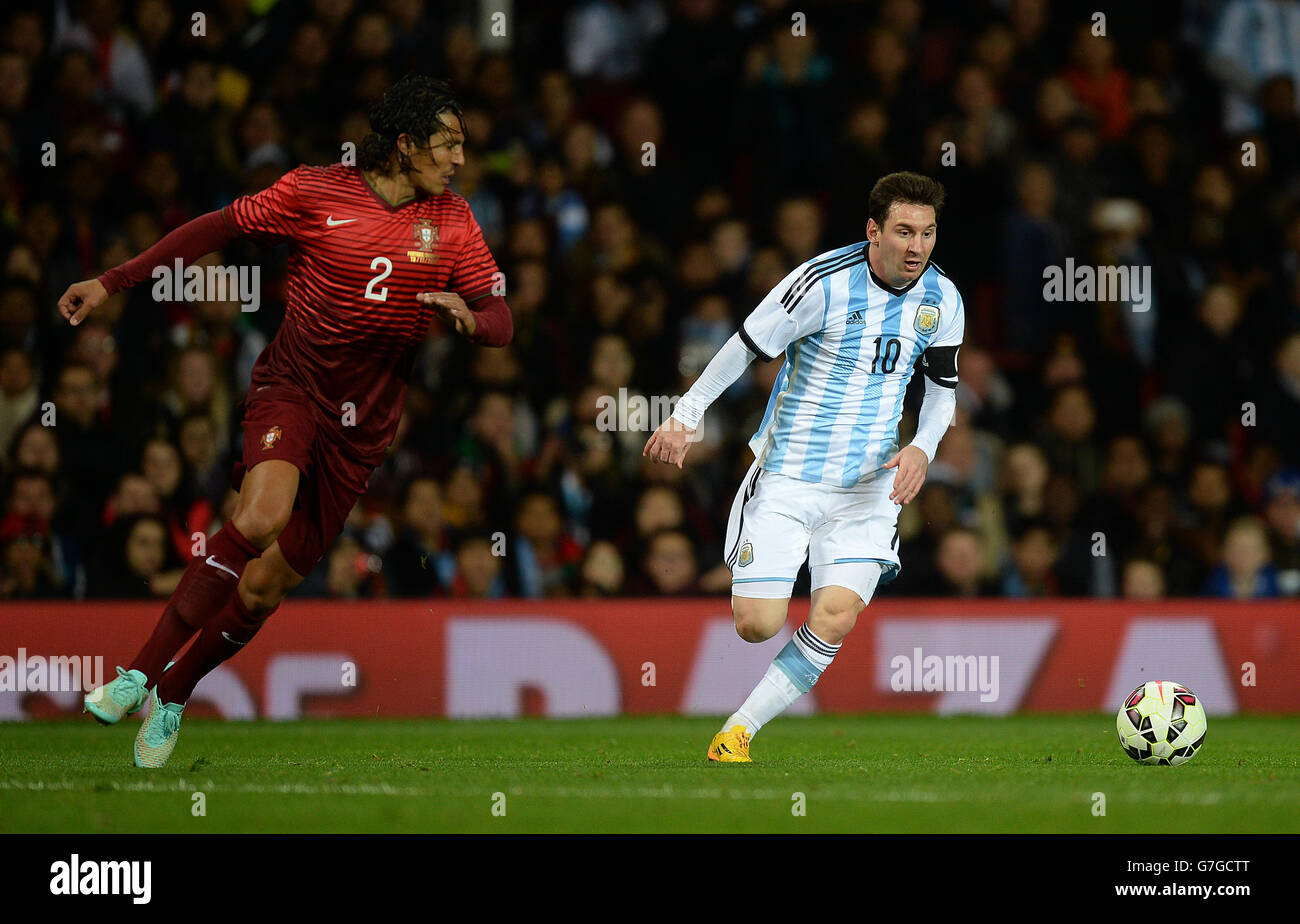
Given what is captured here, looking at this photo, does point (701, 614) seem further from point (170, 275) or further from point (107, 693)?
point (107, 693)

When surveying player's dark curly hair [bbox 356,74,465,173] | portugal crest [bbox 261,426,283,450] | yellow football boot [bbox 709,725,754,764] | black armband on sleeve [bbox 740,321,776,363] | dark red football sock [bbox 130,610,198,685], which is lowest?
yellow football boot [bbox 709,725,754,764]

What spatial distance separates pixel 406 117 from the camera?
6.56 metres

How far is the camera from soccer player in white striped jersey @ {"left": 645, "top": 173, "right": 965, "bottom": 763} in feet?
22.0

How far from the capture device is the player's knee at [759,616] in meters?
6.74

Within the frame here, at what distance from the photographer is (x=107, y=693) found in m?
5.93

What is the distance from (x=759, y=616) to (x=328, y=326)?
1.90 metres

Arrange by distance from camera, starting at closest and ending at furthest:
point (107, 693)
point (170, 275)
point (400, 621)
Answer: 1. point (107, 693)
2. point (400, 621)
3. point (170, 275)

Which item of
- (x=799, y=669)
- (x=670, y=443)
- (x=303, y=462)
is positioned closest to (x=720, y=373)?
(x=670, y=443)

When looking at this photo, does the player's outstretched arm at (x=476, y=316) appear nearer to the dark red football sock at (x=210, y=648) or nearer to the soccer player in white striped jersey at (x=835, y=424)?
the soccer player in white striped jersey at (x=835, y=424)

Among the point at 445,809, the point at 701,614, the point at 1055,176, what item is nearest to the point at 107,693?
the point at 445,809

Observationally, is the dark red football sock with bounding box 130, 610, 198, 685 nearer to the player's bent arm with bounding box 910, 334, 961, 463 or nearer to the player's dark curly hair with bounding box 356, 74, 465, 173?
the player's dark curly hair with bounding box 356, 74, 465, 173

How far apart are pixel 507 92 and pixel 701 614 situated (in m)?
4.15

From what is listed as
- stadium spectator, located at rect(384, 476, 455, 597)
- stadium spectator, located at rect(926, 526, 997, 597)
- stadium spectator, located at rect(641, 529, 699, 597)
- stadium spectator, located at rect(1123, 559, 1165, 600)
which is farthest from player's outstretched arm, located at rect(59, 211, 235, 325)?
stadium spectator, located at rect(1123, 559, 1165, 600)

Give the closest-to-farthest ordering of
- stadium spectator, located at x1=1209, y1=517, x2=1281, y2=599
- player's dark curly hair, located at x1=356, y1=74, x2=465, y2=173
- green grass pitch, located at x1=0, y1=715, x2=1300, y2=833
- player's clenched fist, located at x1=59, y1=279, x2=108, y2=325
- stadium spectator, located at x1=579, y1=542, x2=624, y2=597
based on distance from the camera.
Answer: green grass pitch, located at x1=0, y1=715, x2=1300, y2=833 < player's clenched fist, located at x1=59, y1=279, x2=108, y2=325 < player's dark curly hair, located at x1=356, y1=74, x2=465, y2=173 < stadium spectator, located at x1=579, y1=542, x2=624, y2=597 < stadium spectator, located at x1=1209, y1=517, x2=1281, y2=599
